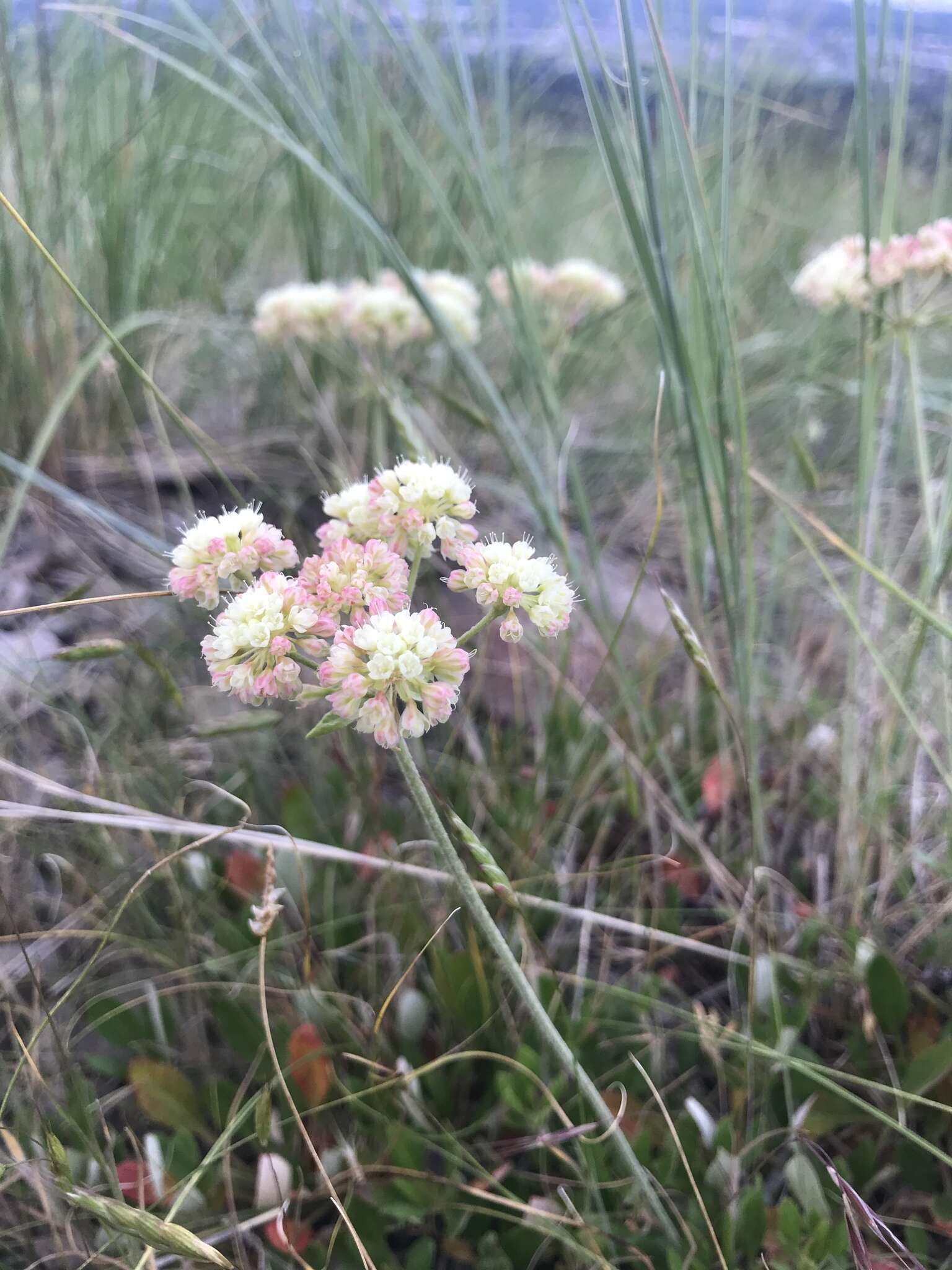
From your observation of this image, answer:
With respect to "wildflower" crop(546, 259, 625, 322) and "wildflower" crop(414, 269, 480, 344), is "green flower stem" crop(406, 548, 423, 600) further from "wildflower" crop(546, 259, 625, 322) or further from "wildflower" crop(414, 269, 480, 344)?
"wildflower" crop(546, 259, 625, 322)

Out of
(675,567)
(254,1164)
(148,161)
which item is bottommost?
(254,1164)

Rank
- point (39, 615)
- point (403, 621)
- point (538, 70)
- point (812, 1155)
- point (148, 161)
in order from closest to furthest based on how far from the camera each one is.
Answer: point (403, 621)
point (812, 1155)
point (39, 615)
point (148, 161)
point (538, 70)

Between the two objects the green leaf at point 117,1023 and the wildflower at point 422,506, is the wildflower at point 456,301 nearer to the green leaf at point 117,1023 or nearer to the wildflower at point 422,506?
the wildflower at point 422,506

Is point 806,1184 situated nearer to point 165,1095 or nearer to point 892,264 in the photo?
point 165,1095

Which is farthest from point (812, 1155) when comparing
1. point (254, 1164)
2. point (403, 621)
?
point (403, 621)

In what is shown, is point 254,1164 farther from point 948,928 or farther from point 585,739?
point 948,928

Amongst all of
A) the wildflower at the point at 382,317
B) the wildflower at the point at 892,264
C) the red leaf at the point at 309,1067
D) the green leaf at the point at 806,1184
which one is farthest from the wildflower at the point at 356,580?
the wildflower at the point at 382,317

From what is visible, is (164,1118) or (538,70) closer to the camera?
A: (164,1118)
